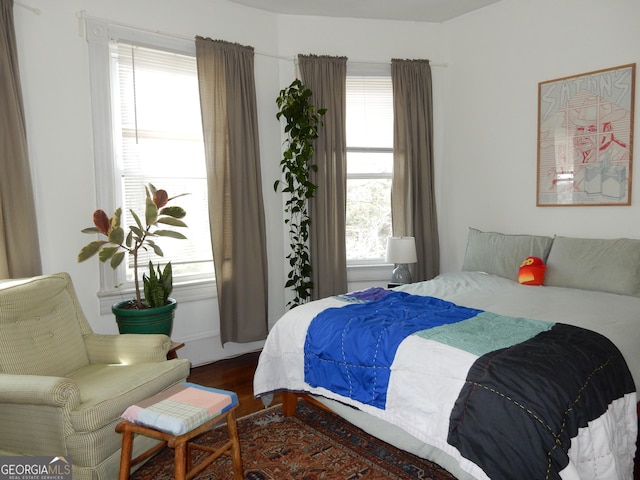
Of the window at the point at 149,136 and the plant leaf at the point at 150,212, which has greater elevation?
the window at the point at 149,136

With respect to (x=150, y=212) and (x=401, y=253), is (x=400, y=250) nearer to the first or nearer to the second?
(x=401, y=253)

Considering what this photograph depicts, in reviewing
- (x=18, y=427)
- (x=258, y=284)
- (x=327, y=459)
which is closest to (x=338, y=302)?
(x=327, y=459)

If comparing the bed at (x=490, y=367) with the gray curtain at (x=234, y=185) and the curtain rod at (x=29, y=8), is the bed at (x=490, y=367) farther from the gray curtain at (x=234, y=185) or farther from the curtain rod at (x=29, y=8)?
the curtain rod at (x=29, y=8)

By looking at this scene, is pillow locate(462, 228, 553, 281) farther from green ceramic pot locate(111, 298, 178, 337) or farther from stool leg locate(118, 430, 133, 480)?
stool leg locate(118, 430, 133, 480)

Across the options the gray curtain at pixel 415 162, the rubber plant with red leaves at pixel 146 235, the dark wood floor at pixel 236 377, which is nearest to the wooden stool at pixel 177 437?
the dark wood floor at pixel 236 377

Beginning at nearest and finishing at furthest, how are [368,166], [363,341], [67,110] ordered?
1. [363,341]
2. [67,110]
3. [368,166]

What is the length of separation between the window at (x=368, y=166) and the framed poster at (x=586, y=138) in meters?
1.31

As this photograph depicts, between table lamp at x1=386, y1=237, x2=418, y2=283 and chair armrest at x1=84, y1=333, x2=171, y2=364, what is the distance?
6.64 feet

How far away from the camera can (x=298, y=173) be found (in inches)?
154

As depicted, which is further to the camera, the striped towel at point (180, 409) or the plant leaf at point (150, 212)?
the plant leaf at point (150, 212)

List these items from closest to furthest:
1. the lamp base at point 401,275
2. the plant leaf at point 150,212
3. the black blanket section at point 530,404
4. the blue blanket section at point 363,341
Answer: the black blanket section at point 530,404, the blue blanket section at point 363,341, the plant leaf at point 150,212, the lamp base at point 401,275

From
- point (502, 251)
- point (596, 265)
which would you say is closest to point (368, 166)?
point (502, 251)

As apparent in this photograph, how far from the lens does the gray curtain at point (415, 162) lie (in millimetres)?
4320

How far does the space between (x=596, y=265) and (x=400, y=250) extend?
1417 millimetres
